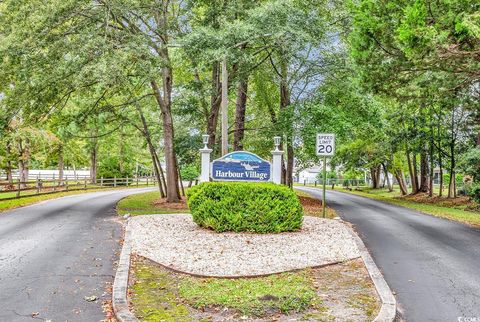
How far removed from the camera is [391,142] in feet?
88.5

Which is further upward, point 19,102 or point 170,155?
point 19,102

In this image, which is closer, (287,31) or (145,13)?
(287,31)

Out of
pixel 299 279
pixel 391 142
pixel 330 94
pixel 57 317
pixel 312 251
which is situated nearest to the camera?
pixel 57 317

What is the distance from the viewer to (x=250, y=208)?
1039 cm

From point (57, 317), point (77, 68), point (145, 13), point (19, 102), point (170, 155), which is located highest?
point (145, 13)

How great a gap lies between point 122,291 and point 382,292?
3435 mm

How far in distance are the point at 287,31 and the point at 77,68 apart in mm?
6922

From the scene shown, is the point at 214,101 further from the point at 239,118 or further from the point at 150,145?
the point at 150,145

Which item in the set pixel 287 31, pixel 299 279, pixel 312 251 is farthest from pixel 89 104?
pixel 299 279

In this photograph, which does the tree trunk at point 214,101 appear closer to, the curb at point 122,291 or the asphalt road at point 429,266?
the asphalt road at point 429,266

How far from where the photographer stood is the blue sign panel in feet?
37.2

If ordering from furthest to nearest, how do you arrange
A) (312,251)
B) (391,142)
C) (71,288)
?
1. (391,142)
2. (312,251)
3. (71,288)

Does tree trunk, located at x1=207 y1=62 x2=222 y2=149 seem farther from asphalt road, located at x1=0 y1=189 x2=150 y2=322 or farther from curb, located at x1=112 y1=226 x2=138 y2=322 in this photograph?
curb, located at x1=112 y1=226 x2=138 y2=322

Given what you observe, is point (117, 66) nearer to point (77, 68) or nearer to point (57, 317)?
point (77, 68)
